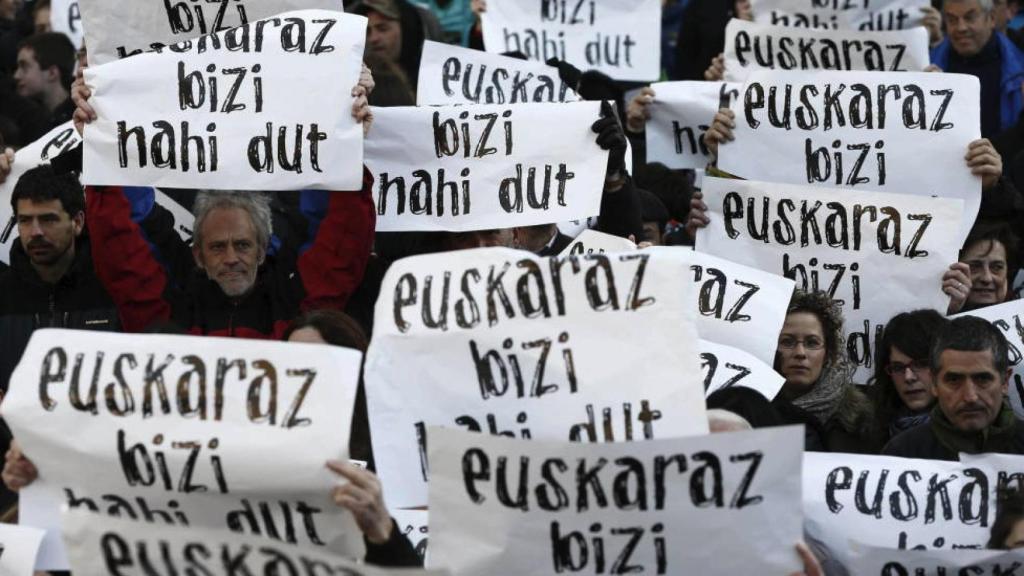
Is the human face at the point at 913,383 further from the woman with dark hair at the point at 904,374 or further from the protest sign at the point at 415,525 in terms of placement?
the protest sign at the point at 415,525

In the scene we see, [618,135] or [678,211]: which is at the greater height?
[618,135]

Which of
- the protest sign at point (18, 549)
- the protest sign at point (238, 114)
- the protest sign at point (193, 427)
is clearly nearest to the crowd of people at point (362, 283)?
the protest sign at point (238, 114)

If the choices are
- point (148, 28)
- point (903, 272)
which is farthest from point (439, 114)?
point (903, 272)

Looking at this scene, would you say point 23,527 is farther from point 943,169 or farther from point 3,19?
point 3,19

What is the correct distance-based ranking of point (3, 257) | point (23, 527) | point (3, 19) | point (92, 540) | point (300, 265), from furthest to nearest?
point (3, 19) < point (3, 257) < point (300, 265) < point (23, 527) < point (92, 540)

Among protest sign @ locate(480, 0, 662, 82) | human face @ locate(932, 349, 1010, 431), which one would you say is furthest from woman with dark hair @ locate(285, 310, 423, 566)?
protest sign @ locate(480, 0, 662, 82)

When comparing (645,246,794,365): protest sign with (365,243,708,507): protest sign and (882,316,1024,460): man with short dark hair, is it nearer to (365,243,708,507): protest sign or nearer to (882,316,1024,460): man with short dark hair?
(882,316,1024,460): man with short dark hair

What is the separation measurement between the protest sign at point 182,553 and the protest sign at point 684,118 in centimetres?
423

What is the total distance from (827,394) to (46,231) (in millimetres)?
2869

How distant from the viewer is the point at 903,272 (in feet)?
24.9

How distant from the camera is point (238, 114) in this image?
6.93m

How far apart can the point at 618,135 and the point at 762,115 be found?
872 millimetres

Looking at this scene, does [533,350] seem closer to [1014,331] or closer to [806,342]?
[806,342]

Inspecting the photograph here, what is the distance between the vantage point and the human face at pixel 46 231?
24.6 ft
